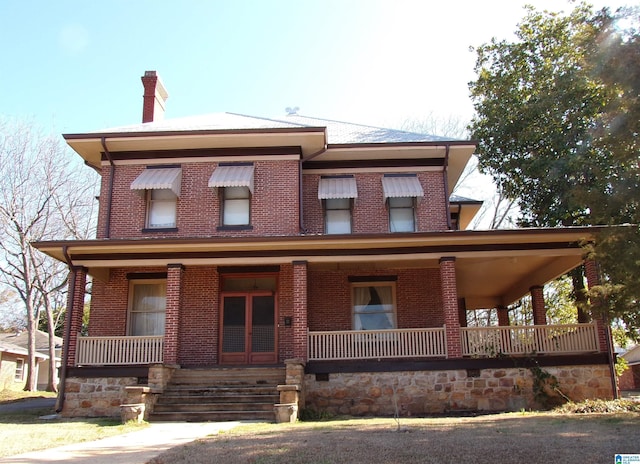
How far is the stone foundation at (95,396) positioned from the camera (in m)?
14.9

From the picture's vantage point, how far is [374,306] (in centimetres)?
1794

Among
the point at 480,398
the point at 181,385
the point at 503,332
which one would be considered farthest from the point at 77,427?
the point at 503,332

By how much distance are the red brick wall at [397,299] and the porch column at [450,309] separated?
Answer: 2.33 m

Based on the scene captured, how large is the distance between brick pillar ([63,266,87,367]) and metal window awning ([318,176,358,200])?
714 cm

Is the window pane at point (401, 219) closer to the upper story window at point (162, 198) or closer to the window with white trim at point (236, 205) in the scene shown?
the window with white trim at point (236, 205)

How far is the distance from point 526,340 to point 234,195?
30.5 ft

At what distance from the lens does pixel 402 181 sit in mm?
18641

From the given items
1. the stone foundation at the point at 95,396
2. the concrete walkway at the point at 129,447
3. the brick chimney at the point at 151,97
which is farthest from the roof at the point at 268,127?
the concrete walkway at the point at 129,447

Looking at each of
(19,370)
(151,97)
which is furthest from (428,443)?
(19,370)

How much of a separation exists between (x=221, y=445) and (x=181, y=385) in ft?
21.3

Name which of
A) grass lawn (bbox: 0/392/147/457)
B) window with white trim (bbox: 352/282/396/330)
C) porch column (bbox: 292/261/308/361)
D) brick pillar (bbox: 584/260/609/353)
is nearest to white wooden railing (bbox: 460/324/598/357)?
brick pillar (bbox: 584/260/609/353)

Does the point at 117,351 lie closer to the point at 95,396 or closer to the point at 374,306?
the point at 95,396

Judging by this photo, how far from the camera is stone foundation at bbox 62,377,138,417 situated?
1492 centimetres

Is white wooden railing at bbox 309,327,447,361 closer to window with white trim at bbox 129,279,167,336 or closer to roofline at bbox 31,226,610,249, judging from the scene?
roofline at bbox 31,226,610,249
